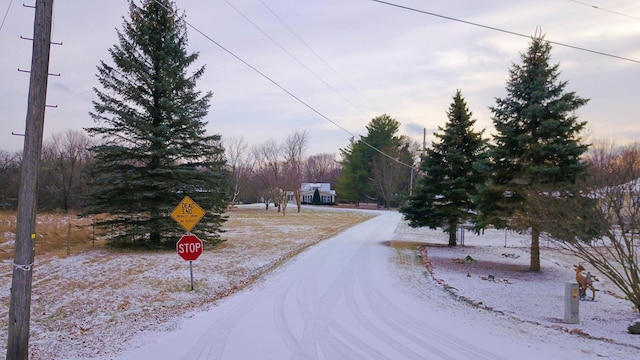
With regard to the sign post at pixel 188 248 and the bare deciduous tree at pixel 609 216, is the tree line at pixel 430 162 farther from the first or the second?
the sign post at pixel 188 248

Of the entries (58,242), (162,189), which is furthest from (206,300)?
(58,242)

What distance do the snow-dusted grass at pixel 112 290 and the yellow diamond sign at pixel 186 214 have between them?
5.23 ft

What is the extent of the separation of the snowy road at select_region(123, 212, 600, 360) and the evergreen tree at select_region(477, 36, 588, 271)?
6.44 metres

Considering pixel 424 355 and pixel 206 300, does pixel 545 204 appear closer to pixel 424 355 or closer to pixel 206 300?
pixel 424 355

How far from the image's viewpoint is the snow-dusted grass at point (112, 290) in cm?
651

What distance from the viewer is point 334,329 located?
698 centimetres

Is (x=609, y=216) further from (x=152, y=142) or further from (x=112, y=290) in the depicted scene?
(x=152, y=142)

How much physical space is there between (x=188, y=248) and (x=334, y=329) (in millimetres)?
5111

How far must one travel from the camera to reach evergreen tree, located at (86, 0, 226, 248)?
54.3 ft

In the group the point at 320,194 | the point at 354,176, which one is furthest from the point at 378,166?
the point at 320,194

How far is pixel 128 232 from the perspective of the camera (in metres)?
16.6

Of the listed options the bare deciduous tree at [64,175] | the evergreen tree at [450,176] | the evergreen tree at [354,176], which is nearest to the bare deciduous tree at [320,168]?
the evergreen tree at [354,176]

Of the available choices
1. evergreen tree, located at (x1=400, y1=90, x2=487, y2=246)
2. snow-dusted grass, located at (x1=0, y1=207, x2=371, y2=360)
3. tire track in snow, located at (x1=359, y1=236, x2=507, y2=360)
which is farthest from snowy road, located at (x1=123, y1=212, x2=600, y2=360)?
evergreen tree, located at (x1=400, y1=90, x2=487, y2=246)

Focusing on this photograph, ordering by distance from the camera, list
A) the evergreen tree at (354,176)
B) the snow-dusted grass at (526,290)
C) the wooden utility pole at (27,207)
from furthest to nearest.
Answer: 1. the evergreen tree at (354,176)
2. the snow-dusted grass at (526,290)
3. the wooden utility pole at (27,207)
